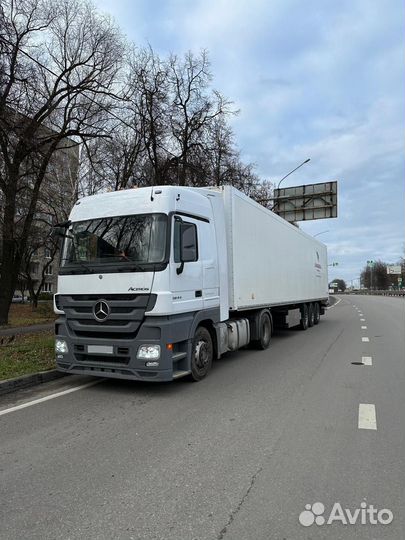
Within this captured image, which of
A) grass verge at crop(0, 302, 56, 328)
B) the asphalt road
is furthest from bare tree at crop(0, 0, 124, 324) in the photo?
the asphalt road

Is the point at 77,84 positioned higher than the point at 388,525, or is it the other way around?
the point at 77,84

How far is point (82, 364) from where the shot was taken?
23.7 feet

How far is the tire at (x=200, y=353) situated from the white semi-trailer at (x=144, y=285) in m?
0.02

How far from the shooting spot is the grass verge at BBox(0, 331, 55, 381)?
824cm

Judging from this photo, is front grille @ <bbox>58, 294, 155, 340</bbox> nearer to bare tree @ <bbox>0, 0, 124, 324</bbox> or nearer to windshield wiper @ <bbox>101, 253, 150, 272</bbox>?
windshield wiper @ <bbox>101, 253, 150, 272</bbox>

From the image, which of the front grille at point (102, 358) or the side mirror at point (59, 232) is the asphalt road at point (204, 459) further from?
the side mirror at point (59, 232)

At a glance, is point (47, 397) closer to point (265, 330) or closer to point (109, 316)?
point (109, 316)

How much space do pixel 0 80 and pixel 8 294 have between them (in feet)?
31.1

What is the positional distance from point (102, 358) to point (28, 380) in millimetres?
1612

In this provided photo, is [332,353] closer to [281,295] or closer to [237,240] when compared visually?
[281,295]

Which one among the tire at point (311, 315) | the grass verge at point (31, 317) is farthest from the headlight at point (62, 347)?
the grass verge at point (31, 317)

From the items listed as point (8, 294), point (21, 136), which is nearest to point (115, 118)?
point (21, 136)

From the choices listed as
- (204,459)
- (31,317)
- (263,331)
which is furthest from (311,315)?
(31,317)

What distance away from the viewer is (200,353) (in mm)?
8000
